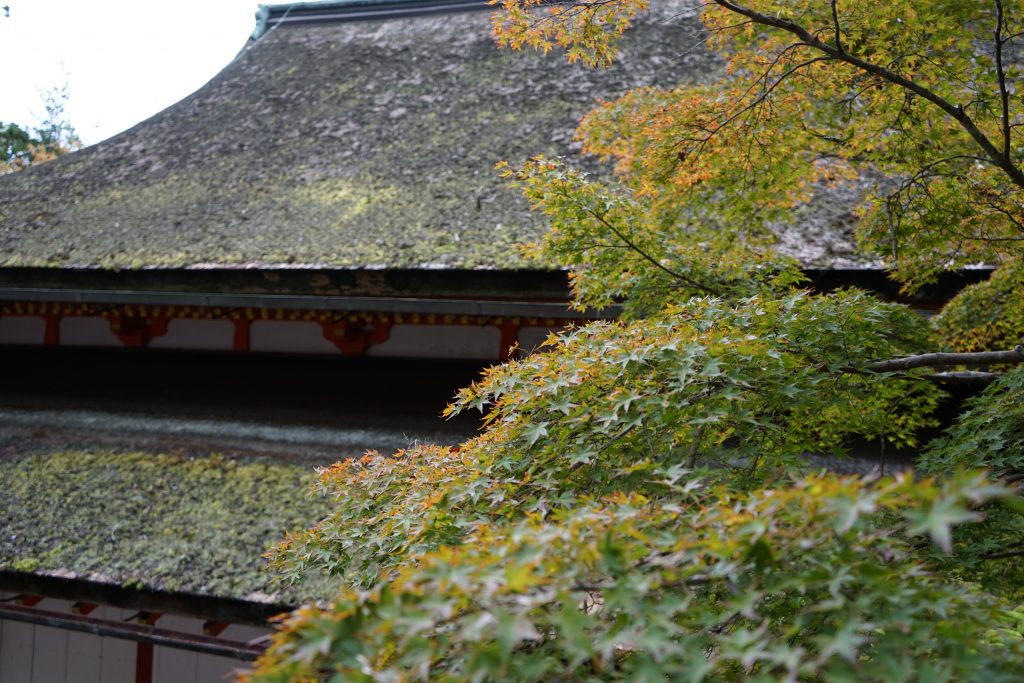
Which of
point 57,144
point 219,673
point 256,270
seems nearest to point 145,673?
point 219,673

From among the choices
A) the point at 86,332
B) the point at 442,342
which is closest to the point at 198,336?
the point at 86,332

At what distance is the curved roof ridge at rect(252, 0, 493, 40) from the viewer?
931 centimetres

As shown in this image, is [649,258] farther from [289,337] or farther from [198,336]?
[198,336]

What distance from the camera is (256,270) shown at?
4.99 meters

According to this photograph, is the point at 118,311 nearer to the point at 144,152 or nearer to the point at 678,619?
the point at 144,152

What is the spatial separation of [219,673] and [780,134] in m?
5.10

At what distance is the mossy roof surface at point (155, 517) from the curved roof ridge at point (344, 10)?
679 cm

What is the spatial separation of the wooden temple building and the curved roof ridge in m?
1.20

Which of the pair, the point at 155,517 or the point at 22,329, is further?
the point at 22,329

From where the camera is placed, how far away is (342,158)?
21.9ft

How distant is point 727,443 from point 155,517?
3.42 meters

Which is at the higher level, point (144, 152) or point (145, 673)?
point (144, 152)

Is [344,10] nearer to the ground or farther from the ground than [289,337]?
farther from the ground

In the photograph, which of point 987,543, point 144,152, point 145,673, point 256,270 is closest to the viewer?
point 987,543
